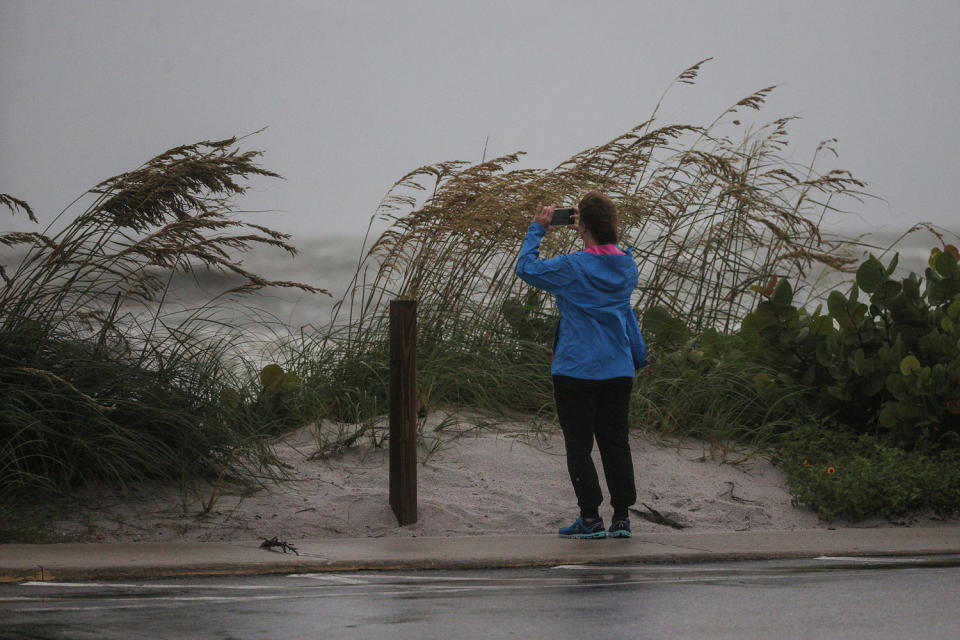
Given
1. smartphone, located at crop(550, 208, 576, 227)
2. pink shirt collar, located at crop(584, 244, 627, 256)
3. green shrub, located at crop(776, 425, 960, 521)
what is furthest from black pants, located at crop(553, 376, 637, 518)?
green shrub, located at crop(776, 425, 960, 521)

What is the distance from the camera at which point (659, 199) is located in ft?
35.1

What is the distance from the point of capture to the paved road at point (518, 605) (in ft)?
15.1

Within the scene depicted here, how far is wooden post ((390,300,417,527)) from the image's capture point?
7.17 m

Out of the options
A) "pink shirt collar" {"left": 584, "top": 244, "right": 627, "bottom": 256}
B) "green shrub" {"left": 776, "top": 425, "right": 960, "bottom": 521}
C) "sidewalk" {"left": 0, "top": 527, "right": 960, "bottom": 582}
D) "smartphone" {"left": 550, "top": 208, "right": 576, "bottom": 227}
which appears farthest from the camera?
"green shrub" {"left": 776, "top": 425, "right": 960, "bottom": 521}

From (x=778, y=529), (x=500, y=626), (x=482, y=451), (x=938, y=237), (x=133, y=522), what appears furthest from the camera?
(x=938, y=237)

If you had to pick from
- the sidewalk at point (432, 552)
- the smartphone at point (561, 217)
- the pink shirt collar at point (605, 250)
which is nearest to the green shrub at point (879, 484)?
the sidewalk at point (432, 552)

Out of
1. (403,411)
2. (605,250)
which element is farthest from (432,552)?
(605,250)

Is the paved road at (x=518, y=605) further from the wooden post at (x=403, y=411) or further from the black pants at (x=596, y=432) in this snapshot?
the wooden post at (x=403, y=411)

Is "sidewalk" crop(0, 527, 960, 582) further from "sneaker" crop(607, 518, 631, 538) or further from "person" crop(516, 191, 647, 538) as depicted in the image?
"person" crop(516, 191, 647, 538)

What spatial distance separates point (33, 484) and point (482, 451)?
2.91m

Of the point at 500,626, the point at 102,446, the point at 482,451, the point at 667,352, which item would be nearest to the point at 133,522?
the point at 102,446

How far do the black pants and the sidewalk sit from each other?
0.28 metres

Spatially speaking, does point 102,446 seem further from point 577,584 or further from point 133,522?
point 577,584

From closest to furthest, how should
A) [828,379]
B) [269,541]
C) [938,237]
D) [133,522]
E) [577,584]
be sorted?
[577,584]
[269,541]
[133,522]
[828,379]
[938,237]
